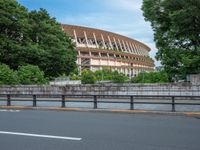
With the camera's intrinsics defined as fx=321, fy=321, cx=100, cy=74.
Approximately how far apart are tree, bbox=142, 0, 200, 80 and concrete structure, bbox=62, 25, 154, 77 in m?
73.0

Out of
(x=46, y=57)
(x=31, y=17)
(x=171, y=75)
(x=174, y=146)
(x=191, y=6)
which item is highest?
(x=31, y=17)

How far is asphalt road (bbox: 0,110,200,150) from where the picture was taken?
8.17m

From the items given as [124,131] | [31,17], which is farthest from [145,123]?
[31,17]

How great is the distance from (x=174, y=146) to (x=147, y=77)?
1111 inches

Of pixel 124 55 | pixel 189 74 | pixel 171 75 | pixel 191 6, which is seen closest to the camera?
pixel 191 6

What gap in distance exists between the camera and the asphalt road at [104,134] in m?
8.17

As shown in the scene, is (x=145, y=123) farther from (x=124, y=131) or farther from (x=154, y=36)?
(x=154, y=36)

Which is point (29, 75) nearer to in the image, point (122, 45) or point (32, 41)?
point (32, 41)

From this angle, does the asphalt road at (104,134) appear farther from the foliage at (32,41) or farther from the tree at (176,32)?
the foliage at (32,41)

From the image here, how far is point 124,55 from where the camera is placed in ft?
413

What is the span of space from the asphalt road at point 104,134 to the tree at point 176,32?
1186 cm

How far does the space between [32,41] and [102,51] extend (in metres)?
75.0

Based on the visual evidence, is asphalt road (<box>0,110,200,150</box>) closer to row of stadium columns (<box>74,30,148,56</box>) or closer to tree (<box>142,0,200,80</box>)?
tree (<box>142,0,200,80</box>)

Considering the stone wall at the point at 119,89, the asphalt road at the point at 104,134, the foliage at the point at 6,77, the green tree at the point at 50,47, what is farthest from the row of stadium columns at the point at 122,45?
the asphalt road at the point at 104,134
